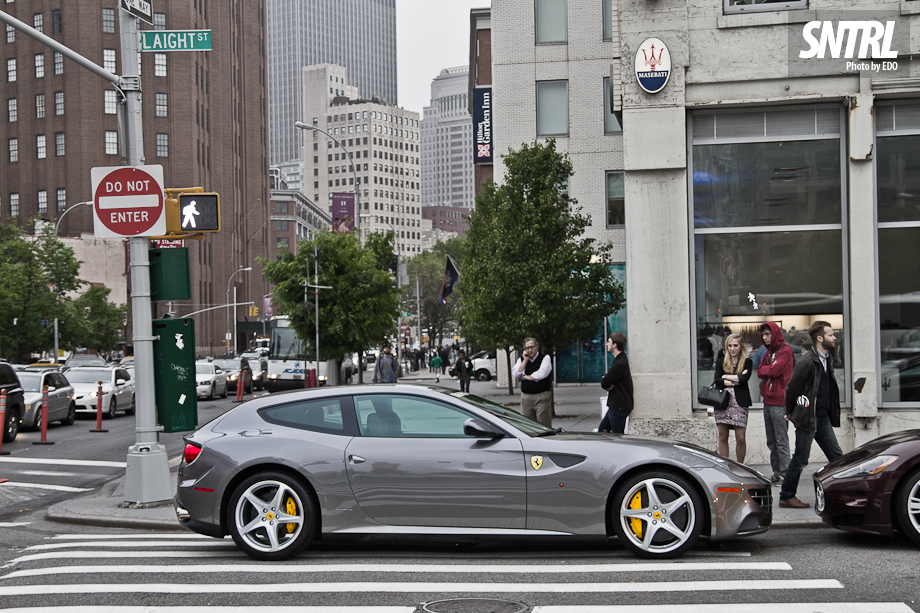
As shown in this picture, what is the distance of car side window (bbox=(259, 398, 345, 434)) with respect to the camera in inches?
290

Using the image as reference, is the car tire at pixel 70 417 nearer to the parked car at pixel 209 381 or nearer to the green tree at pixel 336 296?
the parked car at pixel 209 381

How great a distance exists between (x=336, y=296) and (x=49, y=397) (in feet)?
47.6

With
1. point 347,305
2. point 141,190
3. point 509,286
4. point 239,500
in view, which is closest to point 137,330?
point 141,190

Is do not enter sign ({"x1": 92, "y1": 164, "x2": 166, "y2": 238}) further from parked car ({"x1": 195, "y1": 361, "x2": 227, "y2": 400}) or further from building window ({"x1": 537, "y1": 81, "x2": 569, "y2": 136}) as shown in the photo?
building window ({"x1": 537, "y1": 81, "x2": 569, "y2": 136})

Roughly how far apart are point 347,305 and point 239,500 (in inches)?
1085

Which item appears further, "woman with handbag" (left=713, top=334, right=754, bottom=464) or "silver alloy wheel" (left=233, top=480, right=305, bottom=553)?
"woman with handbag" (left=713, top=334, right=754, bottom=464)

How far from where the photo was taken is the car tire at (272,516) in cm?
715

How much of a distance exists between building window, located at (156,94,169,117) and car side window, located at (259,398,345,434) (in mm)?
78037

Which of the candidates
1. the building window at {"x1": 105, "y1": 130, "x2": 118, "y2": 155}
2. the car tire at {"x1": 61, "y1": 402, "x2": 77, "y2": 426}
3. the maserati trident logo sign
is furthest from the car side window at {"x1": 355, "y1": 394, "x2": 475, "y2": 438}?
the building window at {"x1": 105, "y1": 130, "x2": 118, "y2": 155}

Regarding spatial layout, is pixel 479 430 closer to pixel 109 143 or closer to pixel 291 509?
pixel 291 509

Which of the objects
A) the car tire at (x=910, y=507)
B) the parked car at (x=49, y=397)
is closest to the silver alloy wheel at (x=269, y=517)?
the car tire at (x=910, y=507)

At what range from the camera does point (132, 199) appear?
10766 millimetres

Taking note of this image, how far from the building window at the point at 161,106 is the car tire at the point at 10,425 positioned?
65.7m

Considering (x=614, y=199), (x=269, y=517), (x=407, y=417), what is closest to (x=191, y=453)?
(x=269, y=517)
